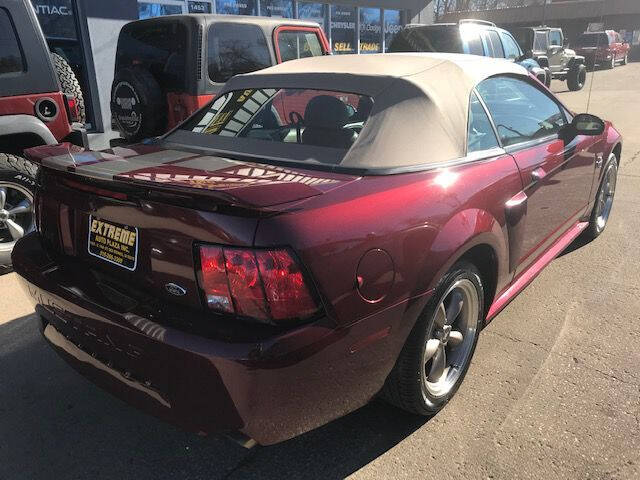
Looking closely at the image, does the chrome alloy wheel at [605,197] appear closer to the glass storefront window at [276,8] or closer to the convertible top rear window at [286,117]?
the convertible top rear window at [286,117]

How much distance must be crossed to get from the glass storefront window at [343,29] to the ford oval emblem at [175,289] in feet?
44.5

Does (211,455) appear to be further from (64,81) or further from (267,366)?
(64,81)

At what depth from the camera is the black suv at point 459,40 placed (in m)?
9.99

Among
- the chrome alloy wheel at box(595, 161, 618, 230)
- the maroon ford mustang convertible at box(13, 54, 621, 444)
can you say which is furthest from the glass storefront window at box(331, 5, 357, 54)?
the maroon ford mustang convertible at box(13, 54, 621, 444)

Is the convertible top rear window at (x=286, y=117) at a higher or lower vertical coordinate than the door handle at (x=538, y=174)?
higher

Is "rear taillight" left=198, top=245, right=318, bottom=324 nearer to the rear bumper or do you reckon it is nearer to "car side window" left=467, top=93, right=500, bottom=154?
the rear bumper

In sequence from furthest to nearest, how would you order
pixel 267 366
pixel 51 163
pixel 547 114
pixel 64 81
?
pixel 64 81 < pixel 547 114 < pixel 51 163 < pixel 267 366

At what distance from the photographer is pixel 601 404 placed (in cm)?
255

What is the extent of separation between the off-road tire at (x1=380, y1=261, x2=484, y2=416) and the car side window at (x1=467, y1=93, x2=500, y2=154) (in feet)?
1.98

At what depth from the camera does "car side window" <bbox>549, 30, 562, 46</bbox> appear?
759 inches

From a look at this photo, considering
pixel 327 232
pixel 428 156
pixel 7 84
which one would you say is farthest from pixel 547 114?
pixel 7 84

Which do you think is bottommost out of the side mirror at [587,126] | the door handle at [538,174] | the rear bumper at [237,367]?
the rear bumper at [237,367]

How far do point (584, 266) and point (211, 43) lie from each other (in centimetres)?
398

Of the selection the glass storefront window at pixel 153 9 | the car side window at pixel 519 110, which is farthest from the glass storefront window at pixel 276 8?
the car side window at pixel 519 110
